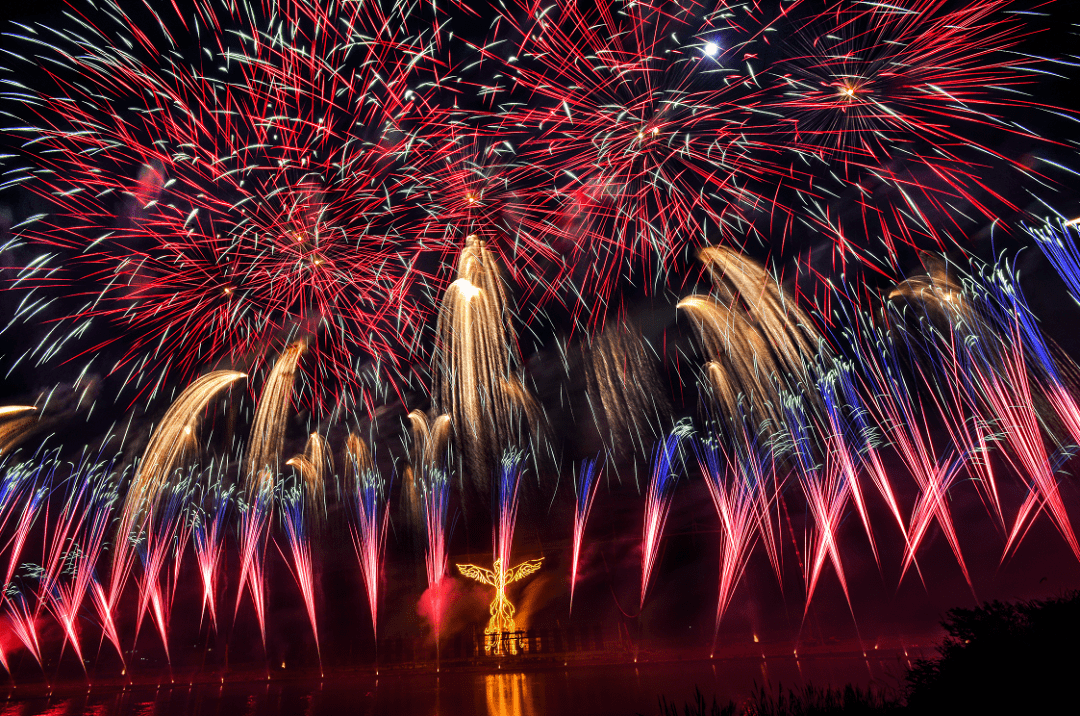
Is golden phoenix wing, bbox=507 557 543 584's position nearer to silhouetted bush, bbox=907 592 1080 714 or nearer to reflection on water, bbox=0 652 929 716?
reflection on water, bbox=0 652 929 716

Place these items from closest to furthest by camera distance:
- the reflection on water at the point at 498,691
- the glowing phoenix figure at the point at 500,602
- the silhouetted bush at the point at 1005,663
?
the silhouetted bush at the point at 1005,663 → the reflection on water at the point at 498,691 → the glowing phoenix figure at the point at 500,602

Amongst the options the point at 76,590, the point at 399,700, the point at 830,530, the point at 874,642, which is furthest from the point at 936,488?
the point at 76,590

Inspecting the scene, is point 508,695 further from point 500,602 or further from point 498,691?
point 500,602

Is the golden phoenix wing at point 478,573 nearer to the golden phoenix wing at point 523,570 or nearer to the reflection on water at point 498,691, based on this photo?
the golden phoenix wing at point 523,570

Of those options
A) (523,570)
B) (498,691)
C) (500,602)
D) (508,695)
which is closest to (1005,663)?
(508,695)

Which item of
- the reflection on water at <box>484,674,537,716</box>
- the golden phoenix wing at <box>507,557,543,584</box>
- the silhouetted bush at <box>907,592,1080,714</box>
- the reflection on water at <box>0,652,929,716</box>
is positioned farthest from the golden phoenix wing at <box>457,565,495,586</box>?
the silhouetted bush at <box>907,592,1080,714</box>

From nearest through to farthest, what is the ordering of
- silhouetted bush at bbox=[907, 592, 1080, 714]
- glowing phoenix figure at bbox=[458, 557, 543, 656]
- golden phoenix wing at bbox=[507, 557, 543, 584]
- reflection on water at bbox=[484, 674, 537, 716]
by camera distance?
silhouetted bush at bbox=[907, 592, 1080, 714] → reflection on water at bbox=[484, 674, 537, 716] → glowing phoenix figure at bbox=[458, 557, 543, 656] → golden phoenix wing at bbox=[507, 557, 543, 584]

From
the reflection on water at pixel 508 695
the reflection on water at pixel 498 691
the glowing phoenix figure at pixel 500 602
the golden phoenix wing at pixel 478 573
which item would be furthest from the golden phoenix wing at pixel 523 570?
the reflection on water at pixel 508 695
